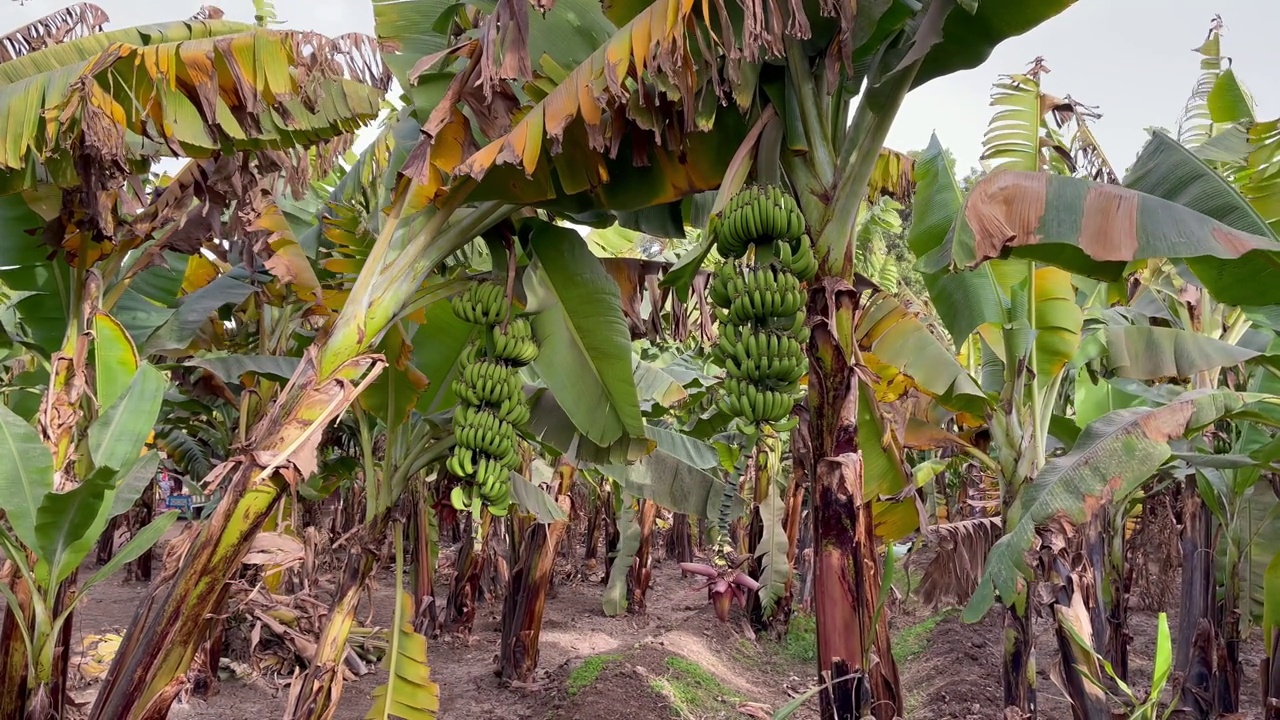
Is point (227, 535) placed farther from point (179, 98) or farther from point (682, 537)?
point (682, 537)

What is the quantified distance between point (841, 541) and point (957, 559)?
2422 mm

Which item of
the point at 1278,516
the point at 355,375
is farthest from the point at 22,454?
the point at 1278,516

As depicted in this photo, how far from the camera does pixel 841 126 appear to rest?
9.66ft

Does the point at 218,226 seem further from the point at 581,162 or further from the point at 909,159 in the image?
the point at 909,159

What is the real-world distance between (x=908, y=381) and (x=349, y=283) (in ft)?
10.5

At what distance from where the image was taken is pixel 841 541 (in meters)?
2.47

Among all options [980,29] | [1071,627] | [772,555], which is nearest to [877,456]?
[1071,627]

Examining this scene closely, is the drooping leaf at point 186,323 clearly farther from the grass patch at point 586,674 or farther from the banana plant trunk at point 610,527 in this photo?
the banana plant trunk at point 610,527

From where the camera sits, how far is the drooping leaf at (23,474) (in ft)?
8.38

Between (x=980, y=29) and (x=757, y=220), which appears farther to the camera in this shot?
(x=980, y=29)

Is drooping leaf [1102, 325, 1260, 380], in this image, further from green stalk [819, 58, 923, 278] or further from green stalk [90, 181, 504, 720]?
green stalk [90, 181, 504, 720]

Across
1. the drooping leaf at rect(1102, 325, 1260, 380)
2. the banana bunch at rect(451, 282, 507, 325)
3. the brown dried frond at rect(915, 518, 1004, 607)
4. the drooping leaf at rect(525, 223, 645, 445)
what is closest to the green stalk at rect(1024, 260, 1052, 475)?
the drooping leaf at rect(1102, 325, 1260, 380)

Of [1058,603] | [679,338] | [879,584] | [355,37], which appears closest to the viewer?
[879,584]

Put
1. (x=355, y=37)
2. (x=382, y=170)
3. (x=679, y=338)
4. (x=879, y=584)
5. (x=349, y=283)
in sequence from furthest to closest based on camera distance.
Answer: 1. (x=382, y=170)
2. (x=679, y=338)
3. (x=349, y=283)
4. (x=355, y=37)
5. (x=879, y=584)
